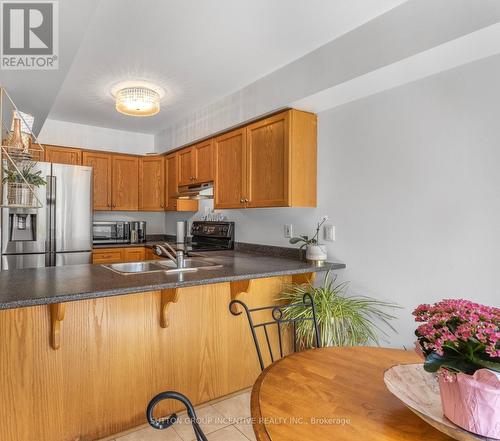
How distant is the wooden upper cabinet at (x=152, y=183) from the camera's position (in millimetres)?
4676

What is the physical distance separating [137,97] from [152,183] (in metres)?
1.94

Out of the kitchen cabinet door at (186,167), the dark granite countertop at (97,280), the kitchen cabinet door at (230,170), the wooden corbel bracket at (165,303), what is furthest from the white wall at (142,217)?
the wooden corbel bracket at (165,303)

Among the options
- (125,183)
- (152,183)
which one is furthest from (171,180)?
(125,183)

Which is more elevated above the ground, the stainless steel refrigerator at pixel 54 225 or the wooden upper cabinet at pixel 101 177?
the wooden upper cabinet at pixel 101 177

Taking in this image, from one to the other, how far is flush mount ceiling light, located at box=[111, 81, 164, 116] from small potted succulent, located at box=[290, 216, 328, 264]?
67.1 inches

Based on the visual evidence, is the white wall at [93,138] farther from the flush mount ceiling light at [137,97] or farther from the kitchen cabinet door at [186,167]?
the flush mount ceiling light at [137,97]

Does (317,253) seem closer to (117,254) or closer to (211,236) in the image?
(211,236)

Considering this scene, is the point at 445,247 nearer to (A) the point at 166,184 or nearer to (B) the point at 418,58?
(B) the point at 418,58

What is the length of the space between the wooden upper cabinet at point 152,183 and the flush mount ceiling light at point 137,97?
1679mm

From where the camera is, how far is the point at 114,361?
6.70 feet

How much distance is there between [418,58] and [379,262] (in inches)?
49.8

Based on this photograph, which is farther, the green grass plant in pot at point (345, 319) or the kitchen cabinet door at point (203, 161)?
the kitchen cabinet door at point (203, 161)

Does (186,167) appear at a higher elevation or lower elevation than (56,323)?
higher

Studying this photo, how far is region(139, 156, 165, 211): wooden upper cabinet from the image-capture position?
4676 mm
